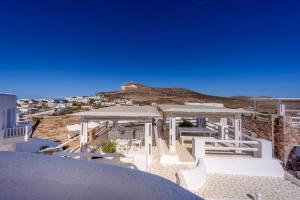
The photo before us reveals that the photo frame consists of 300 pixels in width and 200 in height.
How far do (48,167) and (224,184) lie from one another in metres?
6.86

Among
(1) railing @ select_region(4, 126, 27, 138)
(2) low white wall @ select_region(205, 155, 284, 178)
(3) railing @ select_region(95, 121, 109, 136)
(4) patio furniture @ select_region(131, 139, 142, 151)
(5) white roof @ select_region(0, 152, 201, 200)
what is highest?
(5) white roof @ select_region(0, 152, 201, 200)

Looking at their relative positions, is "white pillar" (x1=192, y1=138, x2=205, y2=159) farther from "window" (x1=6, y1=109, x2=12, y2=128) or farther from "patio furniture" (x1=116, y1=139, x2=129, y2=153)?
"window" (x1=6, y1=109, x2=12, y2=128)

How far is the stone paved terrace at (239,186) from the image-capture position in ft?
19.8

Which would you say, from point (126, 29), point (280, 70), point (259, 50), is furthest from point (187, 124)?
point (280, 70)

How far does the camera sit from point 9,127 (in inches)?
321

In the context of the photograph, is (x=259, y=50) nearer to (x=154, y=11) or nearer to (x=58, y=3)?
(x=154, y=11)

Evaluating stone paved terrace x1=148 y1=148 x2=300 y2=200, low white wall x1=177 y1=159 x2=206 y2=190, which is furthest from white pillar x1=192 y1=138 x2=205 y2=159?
low white wall x1=177 y1=159 x2=206 y2=190

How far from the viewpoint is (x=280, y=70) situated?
33594 millimetres

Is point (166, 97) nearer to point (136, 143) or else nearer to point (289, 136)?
point (136, 143)

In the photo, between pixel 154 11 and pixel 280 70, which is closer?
pixel 154 11

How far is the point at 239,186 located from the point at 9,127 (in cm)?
1022

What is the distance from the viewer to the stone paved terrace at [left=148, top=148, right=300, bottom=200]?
603 cm

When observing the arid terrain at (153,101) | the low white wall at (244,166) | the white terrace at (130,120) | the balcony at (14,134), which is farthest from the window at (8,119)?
the low white wall at (244,166)

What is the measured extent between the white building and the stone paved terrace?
6.27 meters
